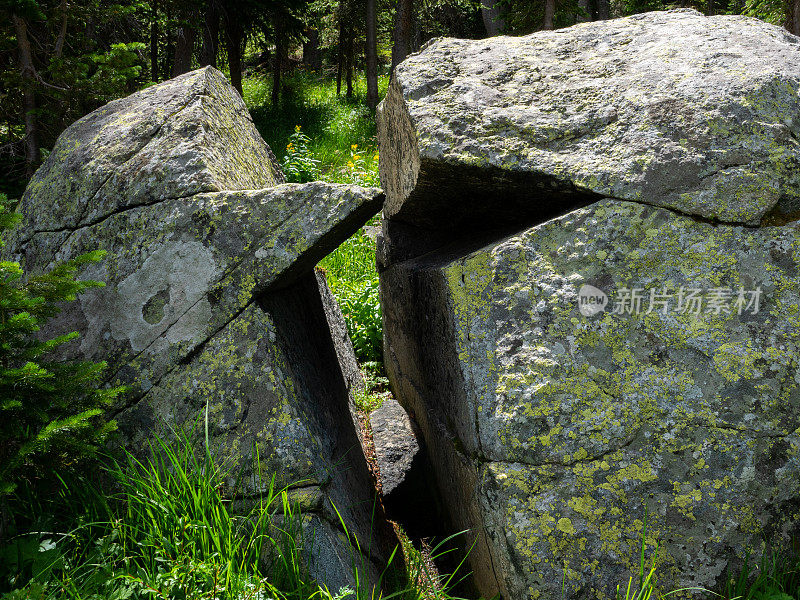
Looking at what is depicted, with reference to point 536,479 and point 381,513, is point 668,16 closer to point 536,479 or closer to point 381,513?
point 536,479

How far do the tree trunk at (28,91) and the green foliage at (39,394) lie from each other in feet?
12.6

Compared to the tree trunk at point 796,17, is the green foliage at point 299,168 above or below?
below

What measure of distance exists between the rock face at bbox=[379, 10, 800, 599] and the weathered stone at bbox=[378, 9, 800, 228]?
0.04 ft

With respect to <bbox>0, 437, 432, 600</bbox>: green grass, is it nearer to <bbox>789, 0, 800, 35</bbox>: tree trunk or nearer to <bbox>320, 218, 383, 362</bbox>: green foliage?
<bbox>320, 218, 383, 362</bbox>: green foliage

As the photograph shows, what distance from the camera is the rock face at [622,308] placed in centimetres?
248

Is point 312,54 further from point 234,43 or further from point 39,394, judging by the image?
point 39,394

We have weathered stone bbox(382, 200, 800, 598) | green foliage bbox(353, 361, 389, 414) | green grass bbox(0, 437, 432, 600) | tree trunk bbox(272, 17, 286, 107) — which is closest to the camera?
green grass bbox(0, 437, 432, 600)

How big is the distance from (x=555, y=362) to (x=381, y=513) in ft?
5.93

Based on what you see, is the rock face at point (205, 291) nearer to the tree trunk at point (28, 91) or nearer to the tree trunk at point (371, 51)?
the tree trunk at point (28, 91)

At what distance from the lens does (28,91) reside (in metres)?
5.66

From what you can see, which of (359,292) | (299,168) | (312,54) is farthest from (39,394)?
(312,54)

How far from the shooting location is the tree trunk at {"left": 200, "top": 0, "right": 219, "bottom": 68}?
11492mm

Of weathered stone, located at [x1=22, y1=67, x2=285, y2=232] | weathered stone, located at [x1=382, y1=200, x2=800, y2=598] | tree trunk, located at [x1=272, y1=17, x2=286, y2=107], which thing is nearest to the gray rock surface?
weathered stone, located at [x1=382, y1=200, x2=800, y2=598]

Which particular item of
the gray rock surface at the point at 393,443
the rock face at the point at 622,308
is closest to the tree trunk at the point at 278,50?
the gray rock surface at the point at 393,443
